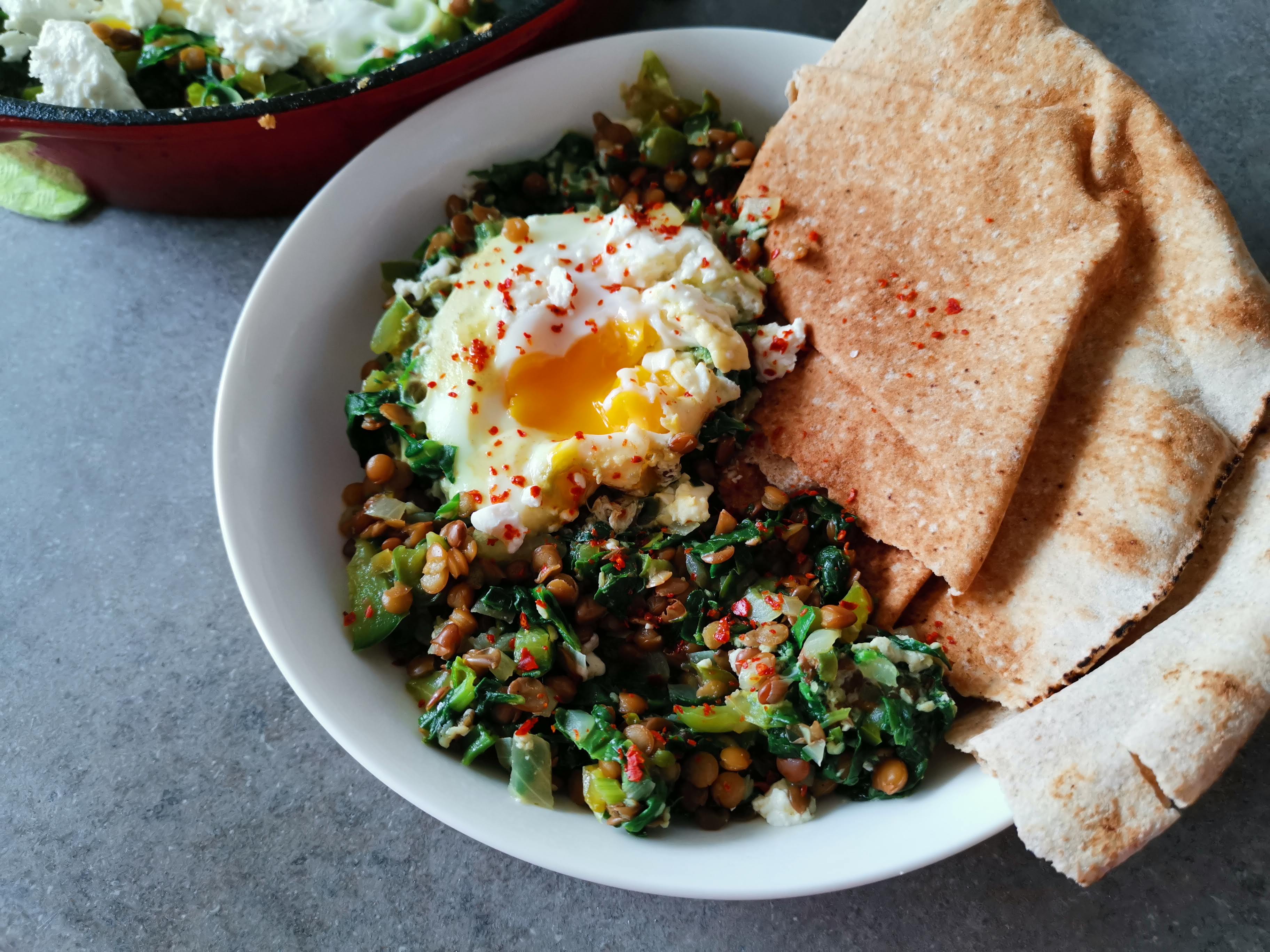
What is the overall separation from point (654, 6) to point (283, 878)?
3.62 meters

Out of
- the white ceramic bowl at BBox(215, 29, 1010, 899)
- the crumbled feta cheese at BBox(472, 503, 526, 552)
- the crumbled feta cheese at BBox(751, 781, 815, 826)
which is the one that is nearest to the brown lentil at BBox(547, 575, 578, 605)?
the crumbled feta cheese at BBox(472, 503, 526, 552)

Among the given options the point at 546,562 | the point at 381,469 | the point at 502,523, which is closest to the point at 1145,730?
the point at 546,562

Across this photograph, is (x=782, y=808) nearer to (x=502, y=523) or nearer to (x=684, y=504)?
(x=684, y=504)

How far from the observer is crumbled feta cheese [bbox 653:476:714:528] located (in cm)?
288

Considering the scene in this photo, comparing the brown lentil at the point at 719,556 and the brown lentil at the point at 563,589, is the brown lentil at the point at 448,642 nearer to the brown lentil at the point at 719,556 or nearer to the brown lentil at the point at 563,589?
the brown lentil at the point at 563,589

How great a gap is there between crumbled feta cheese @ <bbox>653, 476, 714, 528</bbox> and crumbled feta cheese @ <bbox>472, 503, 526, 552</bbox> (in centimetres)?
44

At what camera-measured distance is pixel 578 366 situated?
9.79 ft

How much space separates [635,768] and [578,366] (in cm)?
125

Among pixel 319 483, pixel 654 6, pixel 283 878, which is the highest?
pixel 654 6

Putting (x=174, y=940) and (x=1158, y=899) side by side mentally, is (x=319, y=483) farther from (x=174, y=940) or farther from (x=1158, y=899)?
(x=1158, y=899)

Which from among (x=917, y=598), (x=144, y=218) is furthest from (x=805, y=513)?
(x=144, y=218)

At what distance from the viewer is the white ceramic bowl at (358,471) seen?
246 cm

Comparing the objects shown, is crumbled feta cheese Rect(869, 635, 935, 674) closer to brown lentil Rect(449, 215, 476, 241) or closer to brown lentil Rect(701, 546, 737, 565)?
brown lentil Rect(701, 546, 737, 565)

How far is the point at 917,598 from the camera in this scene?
2.88 metres
